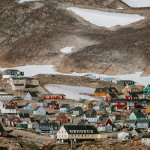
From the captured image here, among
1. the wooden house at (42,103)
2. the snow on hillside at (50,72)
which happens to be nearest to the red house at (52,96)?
the wooden house at (42,103)

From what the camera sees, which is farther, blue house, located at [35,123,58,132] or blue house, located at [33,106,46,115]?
blue house, located at [33,106,46,115]

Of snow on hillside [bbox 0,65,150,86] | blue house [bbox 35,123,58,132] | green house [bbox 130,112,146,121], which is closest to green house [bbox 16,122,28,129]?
blue house [bbox 35,123,58,132]

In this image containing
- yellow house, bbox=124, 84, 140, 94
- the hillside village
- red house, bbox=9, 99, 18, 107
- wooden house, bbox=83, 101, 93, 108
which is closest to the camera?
the hillside village

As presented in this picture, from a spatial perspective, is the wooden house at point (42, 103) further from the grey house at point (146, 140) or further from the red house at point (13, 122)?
the grey house at point (146, 140)

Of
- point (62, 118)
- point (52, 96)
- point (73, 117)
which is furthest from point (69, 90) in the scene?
point (62, 118)

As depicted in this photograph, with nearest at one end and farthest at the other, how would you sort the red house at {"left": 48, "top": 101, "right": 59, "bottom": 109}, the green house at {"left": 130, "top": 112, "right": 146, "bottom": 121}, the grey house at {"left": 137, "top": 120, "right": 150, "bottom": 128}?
the grey house at {"left": 137, "top": 120, "right": 150, "bottom": 128}, the green house at {"left": 130, "top": 112, "right": 146, "bottom": 121}, the red house at {"left": 48, "top": 101, "right": 59, "bottom": 109}

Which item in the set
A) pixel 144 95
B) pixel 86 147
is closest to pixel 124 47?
pixel 144 95

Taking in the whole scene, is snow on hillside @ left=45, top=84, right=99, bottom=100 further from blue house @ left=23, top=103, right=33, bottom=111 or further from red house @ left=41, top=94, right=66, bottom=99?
blue house @ left=23, top=103, right=33, bottom=111

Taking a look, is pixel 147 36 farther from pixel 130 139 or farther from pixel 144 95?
pixel 130 139
